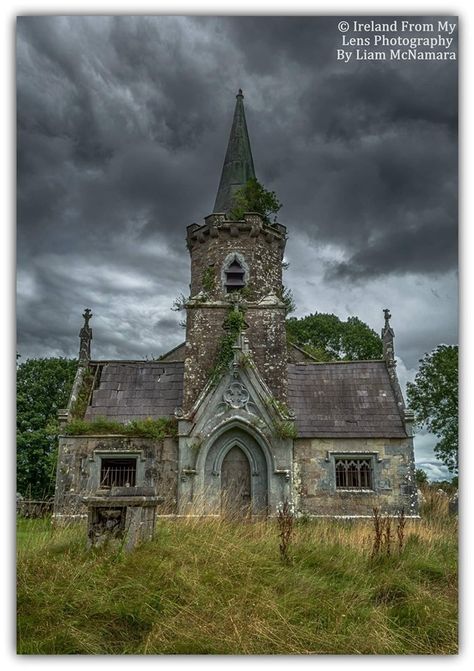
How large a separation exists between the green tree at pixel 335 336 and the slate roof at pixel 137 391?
14.4 m

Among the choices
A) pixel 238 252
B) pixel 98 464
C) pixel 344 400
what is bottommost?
pixel 98 464

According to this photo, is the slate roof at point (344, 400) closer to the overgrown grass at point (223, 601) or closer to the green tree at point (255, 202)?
the green tree at point (255, 202)

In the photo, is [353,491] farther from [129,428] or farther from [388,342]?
[129,428]

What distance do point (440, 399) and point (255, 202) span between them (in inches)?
288

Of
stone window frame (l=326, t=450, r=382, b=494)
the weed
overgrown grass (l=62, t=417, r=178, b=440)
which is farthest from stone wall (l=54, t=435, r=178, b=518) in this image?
the weed

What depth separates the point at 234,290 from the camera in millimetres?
14562

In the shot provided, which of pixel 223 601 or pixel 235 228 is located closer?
pixel 223 601

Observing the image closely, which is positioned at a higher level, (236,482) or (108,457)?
(108,457)

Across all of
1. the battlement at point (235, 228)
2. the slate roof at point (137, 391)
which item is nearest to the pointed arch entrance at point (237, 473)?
the slate roof at point (137, 391)

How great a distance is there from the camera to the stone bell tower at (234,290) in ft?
44.9

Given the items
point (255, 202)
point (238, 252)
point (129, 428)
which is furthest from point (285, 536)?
point (255, 202)

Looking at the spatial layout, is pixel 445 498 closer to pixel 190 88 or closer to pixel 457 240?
pixel 457 240

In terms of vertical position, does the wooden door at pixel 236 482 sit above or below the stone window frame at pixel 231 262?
below
